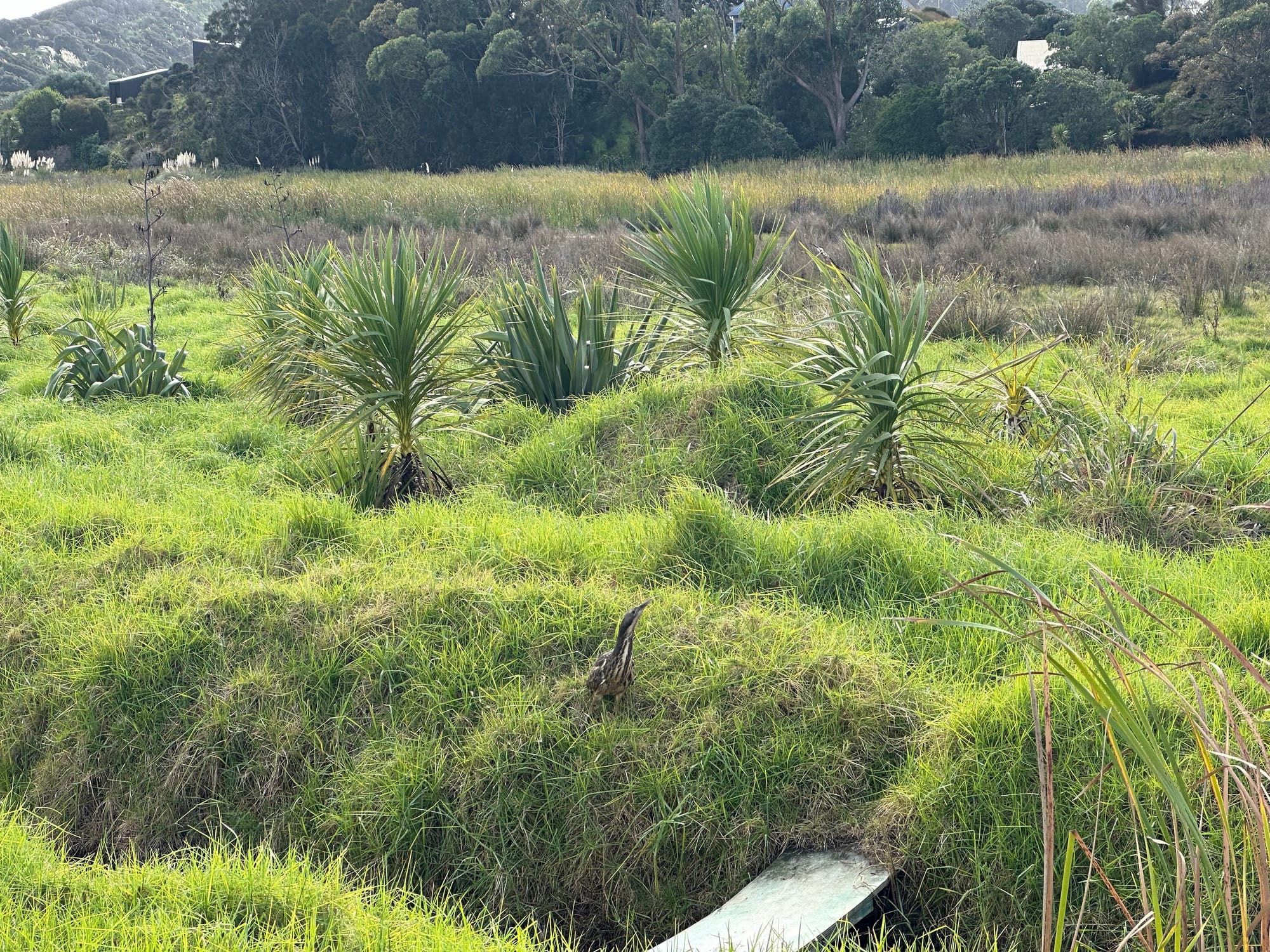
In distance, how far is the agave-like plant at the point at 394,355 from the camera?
5.36 meters

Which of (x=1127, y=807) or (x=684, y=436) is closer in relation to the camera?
(x=1127, y=807)

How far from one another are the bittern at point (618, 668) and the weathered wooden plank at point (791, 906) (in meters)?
0.77

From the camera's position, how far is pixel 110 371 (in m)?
7.93

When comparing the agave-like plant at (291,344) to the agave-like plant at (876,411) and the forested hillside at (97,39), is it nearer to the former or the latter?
the agave-like plant at (876,411)

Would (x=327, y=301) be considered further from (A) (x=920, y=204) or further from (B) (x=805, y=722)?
(A) (x=920, y=204)

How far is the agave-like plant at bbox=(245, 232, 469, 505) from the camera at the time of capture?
17.6 feet

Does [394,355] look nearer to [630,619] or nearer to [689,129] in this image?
[630,619]

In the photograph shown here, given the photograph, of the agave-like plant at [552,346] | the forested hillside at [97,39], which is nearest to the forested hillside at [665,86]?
the agave-like plant at [552,346]

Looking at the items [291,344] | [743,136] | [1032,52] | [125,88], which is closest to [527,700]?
[291,344]

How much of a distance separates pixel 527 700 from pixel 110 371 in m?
5.82

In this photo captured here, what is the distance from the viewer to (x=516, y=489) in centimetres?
555

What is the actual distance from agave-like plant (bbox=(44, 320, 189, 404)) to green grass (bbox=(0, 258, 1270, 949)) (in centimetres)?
250

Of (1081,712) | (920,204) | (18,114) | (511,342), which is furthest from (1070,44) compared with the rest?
(18,114)

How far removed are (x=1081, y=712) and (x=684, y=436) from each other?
2.80 metres
